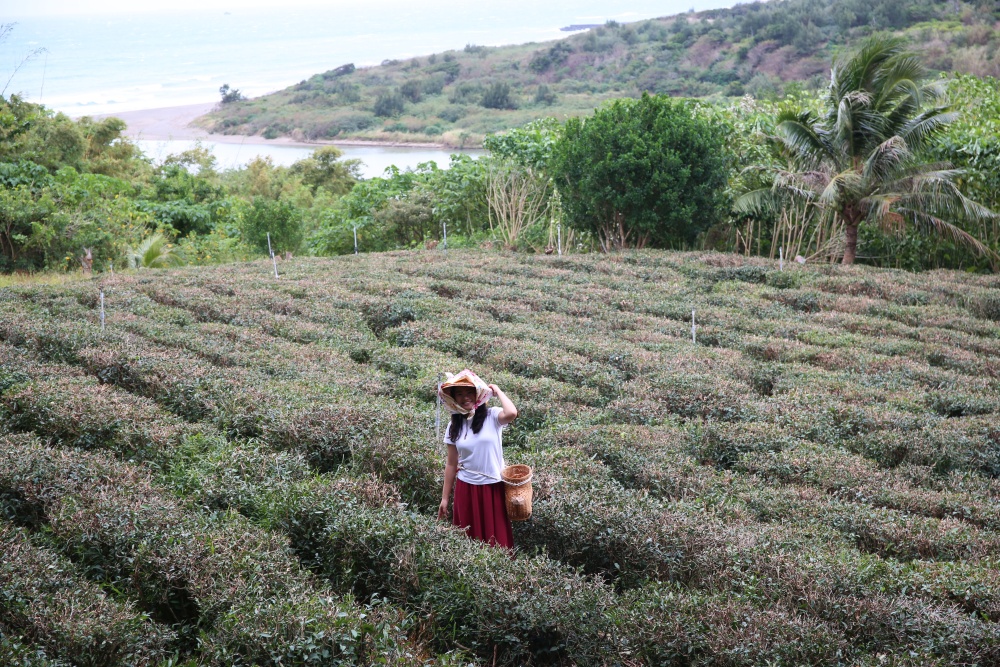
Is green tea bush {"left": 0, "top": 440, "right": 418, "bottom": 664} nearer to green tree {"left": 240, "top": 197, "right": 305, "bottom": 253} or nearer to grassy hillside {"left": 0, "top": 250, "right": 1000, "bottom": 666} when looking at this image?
grassy hillside {"left": 0, "top": 250, "right": 1000, "bottom": 666}

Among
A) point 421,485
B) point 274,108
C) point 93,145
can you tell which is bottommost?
point 421,485

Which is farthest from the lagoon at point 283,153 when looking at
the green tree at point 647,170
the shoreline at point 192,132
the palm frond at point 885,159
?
the palm frond at point 885,159

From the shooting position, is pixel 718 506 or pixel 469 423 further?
pixel 718 506

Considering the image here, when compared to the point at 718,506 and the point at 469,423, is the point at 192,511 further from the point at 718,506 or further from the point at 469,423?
the point at 718,506

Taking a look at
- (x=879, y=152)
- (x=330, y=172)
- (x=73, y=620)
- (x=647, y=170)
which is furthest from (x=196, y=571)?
(x=330, y=172)

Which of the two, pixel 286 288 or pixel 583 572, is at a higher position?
pixel 286 288

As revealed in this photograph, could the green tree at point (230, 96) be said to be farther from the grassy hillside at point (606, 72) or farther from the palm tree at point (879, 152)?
the palm tree at point (879, 152)

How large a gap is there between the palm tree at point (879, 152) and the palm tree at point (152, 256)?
14736 millimetres

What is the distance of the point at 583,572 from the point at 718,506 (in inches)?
50.8

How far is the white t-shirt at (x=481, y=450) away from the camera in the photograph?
535 cm

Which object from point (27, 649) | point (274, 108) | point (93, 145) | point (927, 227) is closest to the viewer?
point (27, 649)

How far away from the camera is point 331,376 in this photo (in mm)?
8648

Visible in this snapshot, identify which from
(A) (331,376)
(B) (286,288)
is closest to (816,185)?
(B) (286,288)

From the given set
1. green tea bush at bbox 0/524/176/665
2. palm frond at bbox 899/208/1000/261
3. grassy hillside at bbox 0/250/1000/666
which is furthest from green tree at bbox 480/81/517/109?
green tea bush at bbox 0/524/176/665
